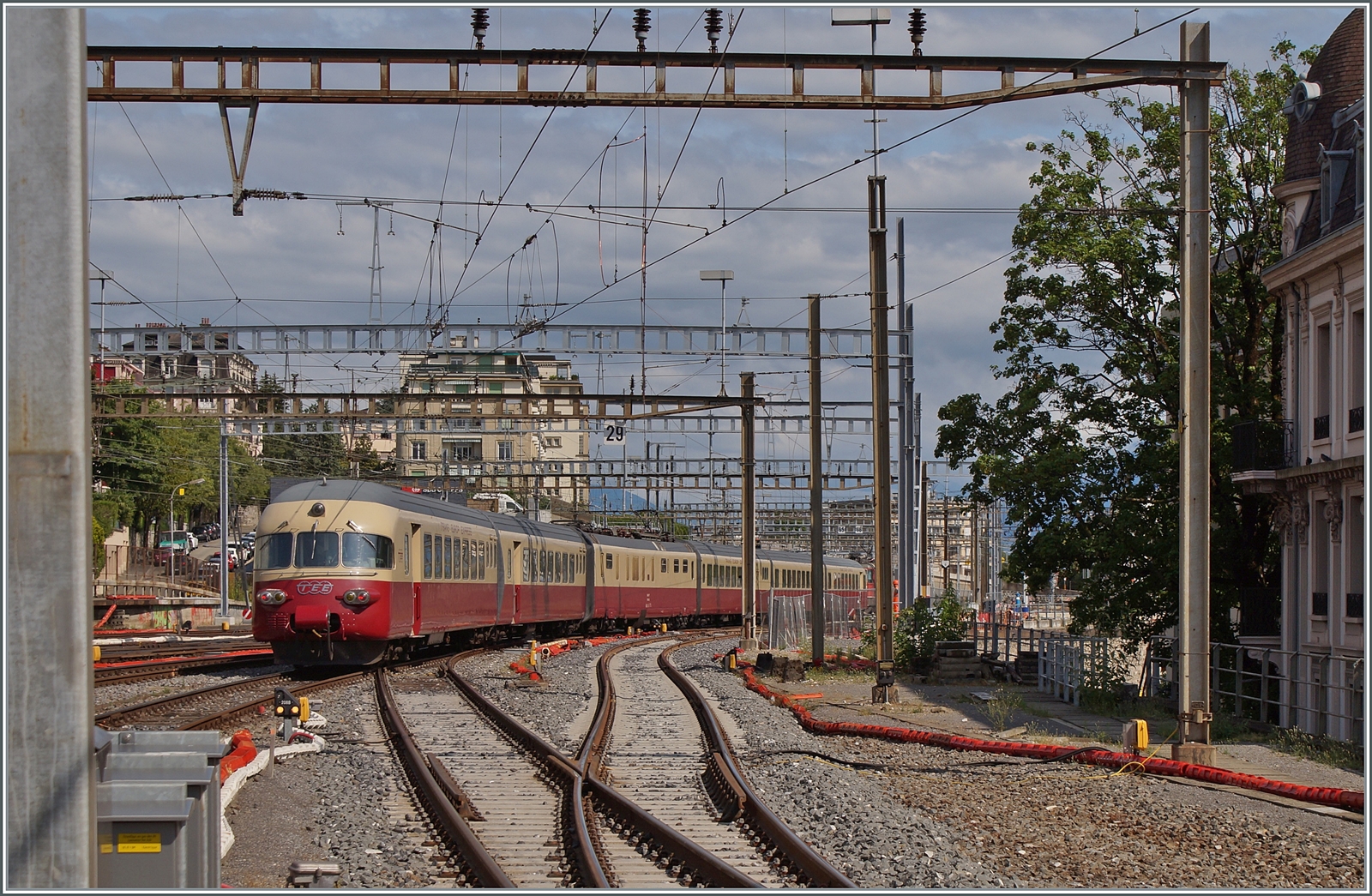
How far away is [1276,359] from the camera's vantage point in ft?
86.0


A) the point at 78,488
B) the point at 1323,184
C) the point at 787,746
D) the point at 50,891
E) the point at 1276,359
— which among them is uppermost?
the point at 1323,184

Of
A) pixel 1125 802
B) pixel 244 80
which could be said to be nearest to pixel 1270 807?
pixel 1125 802

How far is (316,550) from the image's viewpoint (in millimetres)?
22859

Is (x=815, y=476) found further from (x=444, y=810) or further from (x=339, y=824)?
(x=339, y=824)

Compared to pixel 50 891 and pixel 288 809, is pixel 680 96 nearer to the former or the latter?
pixel 288 809

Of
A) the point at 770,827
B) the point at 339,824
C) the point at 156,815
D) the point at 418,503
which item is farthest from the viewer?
the point at 418,503

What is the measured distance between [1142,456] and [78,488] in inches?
870

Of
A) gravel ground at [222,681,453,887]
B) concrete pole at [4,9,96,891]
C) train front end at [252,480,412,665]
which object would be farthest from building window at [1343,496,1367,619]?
→ concrete pole at [4,9,96,891]

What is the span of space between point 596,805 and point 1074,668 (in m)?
13.5

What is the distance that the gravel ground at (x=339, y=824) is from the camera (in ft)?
29.0

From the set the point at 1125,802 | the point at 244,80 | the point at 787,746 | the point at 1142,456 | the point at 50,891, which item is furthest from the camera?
the point at 1142,456

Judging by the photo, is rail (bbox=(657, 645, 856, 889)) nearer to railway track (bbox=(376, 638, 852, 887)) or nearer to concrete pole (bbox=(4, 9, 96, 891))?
railway track (bbox=(376, 638, 852, 887))

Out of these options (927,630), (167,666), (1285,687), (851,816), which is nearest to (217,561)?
(167,666)

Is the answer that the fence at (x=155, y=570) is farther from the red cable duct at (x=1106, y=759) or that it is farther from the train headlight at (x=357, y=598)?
the red cable duct at (x=1106, y=759)
